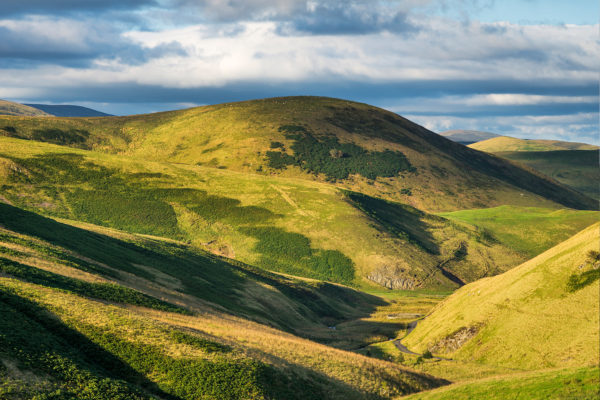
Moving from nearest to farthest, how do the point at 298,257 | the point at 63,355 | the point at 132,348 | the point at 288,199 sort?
the point at 63,355, the point at 132,348, the point at 298,257, the point at 288,199

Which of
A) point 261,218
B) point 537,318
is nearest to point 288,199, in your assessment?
point 261,218

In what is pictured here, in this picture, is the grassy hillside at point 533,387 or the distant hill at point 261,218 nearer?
the grassy hillside at point 533,387

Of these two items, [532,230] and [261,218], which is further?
[532,230]

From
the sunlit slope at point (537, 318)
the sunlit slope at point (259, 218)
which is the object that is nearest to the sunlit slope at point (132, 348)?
the sunlit slope at point (537, 318)

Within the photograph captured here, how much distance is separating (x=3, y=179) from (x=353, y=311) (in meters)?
98.8

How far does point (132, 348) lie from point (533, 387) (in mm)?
26456

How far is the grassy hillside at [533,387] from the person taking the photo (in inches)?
1085

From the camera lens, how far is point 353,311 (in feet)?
326

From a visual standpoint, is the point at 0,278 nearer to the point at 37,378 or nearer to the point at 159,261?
the point at 37,378

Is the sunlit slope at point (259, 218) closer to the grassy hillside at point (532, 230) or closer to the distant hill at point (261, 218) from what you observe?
the distant hill at point (261, 218)

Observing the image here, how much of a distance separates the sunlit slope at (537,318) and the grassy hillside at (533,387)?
6.97 meters

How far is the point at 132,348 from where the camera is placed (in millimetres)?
37031

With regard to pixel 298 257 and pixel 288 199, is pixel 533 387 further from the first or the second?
pixel 288 199

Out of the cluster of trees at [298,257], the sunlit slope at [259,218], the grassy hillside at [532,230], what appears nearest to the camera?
the cluster of trees at [298,257]
